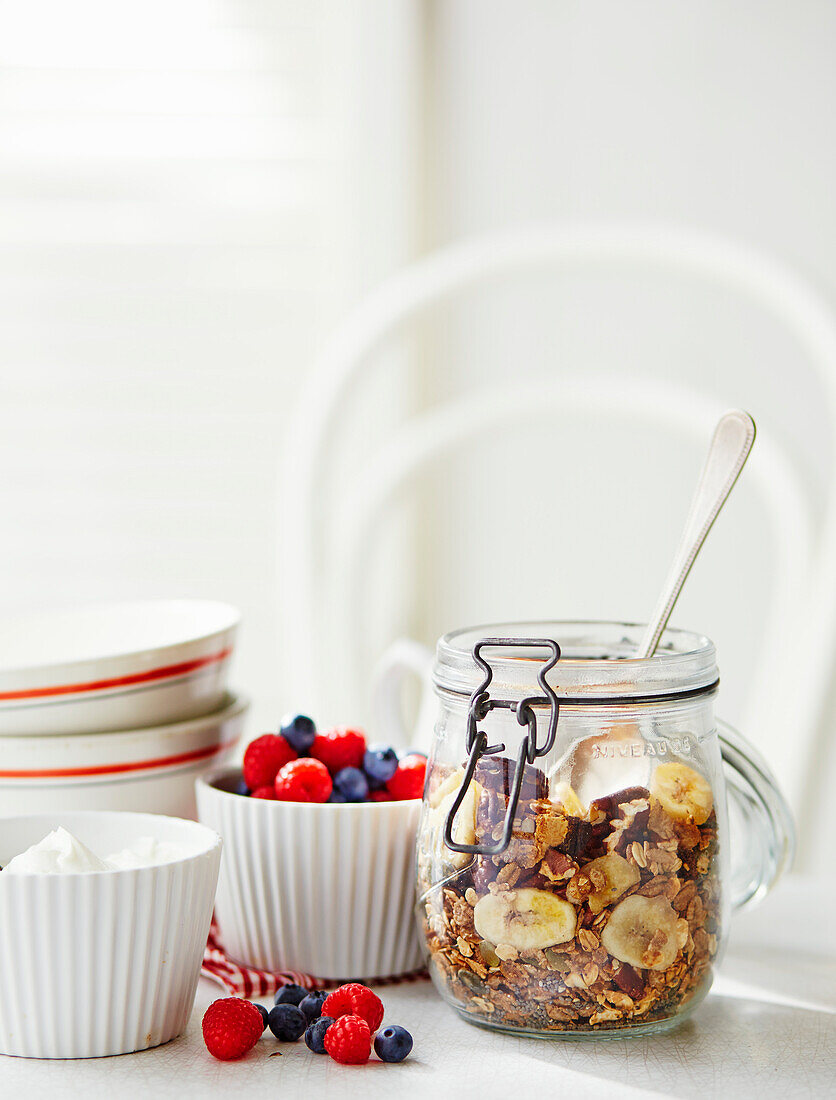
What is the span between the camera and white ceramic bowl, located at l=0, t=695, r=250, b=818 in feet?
2.34

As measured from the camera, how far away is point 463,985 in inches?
21.8

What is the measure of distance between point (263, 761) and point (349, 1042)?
0.56 feet

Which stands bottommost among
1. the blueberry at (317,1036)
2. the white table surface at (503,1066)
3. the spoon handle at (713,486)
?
the white table surface at (503,1066)

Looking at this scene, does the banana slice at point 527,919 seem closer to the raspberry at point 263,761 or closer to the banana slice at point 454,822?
the banana slice at point 454,822

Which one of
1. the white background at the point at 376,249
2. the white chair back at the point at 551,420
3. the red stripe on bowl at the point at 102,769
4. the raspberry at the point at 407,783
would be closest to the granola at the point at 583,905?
the raspberry at the point at 407,783

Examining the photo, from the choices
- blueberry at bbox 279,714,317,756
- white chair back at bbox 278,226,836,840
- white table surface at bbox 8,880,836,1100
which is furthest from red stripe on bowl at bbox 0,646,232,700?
white chair back at bbox 278,226,836,840

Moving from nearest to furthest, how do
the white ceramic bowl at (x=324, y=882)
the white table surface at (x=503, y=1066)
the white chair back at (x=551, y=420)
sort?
the white table surface at (x=503, y=1066) < the white ceramic bowl at (x=324, y=882) < the white chair back at (x=551, y=420)

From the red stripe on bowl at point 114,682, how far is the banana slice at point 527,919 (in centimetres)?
29

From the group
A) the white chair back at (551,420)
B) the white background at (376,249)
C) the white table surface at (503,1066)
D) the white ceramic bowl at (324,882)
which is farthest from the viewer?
the white background at (376,249)

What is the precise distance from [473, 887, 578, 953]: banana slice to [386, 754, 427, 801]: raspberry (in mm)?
131

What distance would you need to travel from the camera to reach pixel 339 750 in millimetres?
667

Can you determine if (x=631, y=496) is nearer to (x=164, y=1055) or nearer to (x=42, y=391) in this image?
(x=42, y=391)

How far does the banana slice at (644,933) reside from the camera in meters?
0.52

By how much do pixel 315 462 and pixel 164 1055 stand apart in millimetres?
714
